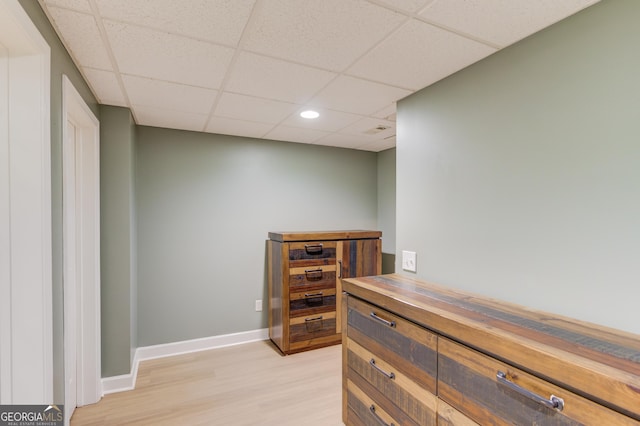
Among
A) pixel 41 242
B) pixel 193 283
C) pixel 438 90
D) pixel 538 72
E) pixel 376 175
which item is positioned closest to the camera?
pixel 41 242

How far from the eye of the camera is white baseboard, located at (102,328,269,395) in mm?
2404

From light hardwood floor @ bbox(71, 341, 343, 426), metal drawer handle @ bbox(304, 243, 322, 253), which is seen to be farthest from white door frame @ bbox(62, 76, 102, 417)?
metal drawer handle @ bbox(304, 243, 322, 253)

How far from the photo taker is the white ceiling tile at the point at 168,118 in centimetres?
252

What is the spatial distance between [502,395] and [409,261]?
3.70 feet

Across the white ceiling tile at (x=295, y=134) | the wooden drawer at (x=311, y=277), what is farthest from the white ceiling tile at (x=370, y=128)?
the wooden drawer at (x=311, y=277)

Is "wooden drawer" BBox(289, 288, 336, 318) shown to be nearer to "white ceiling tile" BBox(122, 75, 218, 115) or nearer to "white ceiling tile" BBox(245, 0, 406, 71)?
"white ceiling tile" BBox(122, 75, 218, 115)

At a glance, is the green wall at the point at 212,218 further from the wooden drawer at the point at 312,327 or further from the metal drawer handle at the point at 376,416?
the metal drawer handle at the point at 376,416

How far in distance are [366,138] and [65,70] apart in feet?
8.62

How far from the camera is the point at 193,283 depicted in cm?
317

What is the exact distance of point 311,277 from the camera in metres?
3.16

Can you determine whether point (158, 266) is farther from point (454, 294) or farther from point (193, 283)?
point (454, 294)

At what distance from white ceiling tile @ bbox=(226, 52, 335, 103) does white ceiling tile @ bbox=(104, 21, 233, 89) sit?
0.32 feet

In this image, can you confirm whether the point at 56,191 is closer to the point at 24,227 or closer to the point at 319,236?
the point at 24,227

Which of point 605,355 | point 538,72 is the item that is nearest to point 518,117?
point 538,72
